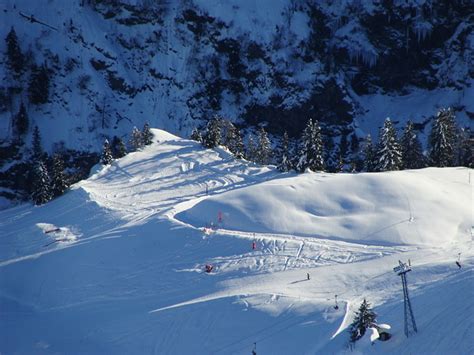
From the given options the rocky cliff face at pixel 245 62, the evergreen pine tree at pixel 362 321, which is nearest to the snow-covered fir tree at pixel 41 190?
the rocky cliff face at pixel 245 62

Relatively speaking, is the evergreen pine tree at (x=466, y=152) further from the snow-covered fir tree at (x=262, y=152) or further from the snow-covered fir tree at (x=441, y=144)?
the snow-covered fir tree at (x=262, y=152)

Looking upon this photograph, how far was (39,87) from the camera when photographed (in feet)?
269

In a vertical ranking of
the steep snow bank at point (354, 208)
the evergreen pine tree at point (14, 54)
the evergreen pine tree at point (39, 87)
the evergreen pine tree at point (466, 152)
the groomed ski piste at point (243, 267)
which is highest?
the evergreen pine tree at point (14, 54)

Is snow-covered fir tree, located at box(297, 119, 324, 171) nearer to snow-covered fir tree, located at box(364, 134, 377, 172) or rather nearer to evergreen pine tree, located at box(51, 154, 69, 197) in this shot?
snow-covered fir tree, located at box(364, 134, 377, 172)

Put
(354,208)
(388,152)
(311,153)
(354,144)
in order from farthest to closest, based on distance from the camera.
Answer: (354,144) < (311,153) < (388,152) < (354,208)

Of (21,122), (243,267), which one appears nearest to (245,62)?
(21,122)

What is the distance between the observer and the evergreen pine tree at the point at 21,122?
259 feet

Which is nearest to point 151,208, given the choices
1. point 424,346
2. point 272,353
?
point 272,353

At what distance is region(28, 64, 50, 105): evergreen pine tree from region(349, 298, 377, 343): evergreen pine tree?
239 feet

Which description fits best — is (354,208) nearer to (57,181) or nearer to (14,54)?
(57,181)

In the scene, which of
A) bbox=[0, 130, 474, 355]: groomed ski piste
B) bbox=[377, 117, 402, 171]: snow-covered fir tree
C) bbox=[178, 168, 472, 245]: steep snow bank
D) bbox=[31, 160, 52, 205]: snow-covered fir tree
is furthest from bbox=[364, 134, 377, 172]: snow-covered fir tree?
bbox=[31, 160, 52, 205]: snow-covered fir tree

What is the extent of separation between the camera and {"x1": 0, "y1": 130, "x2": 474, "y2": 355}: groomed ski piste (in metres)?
23.5

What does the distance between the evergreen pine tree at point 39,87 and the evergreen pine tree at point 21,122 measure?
9.68 feet

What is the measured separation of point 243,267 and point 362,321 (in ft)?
37.2
